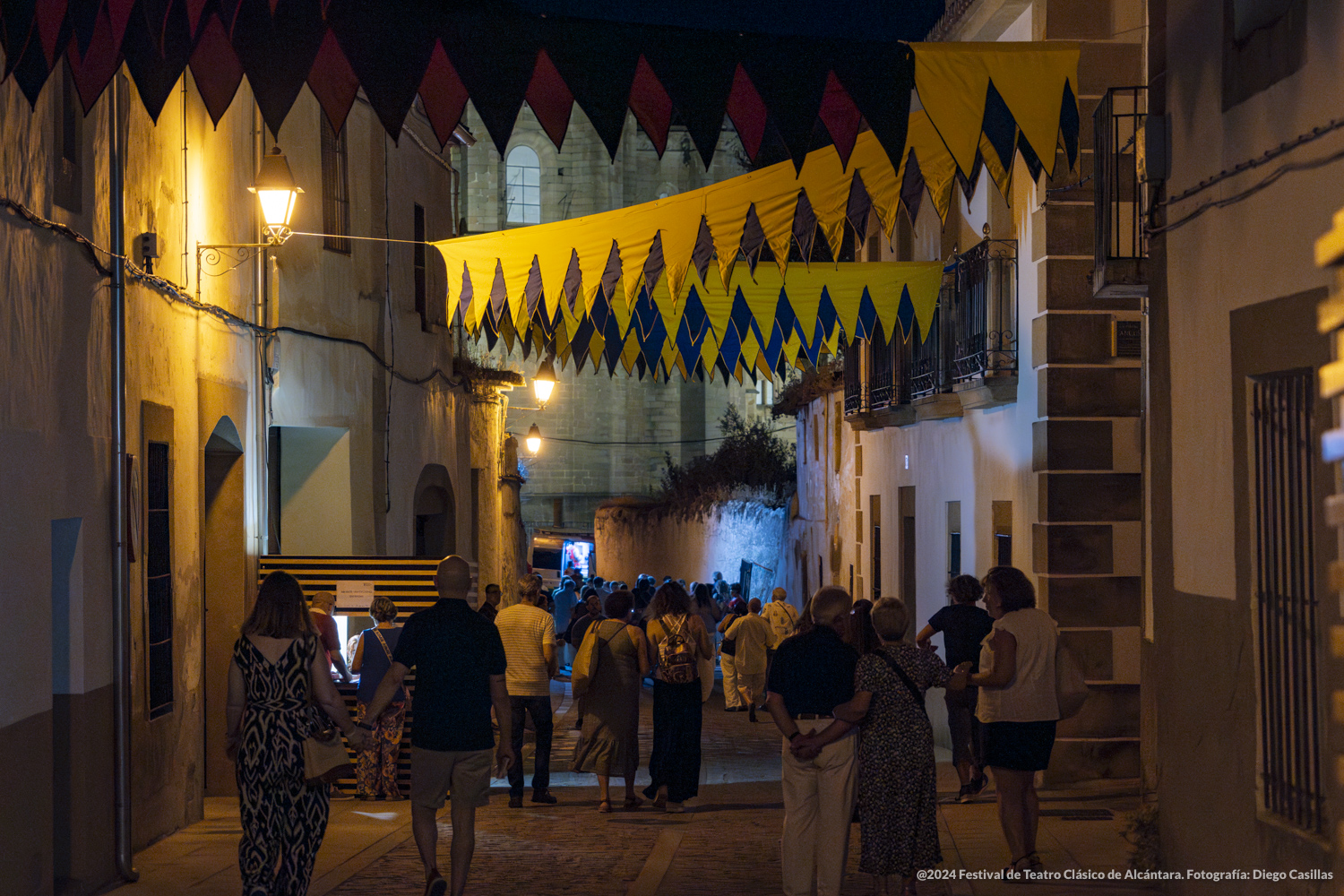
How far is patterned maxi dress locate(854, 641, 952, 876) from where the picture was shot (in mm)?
7297

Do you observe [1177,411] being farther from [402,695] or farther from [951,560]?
[951,560]

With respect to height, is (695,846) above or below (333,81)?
below

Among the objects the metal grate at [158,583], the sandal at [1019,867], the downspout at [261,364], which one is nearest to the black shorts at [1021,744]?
the sandal at [1019,867]

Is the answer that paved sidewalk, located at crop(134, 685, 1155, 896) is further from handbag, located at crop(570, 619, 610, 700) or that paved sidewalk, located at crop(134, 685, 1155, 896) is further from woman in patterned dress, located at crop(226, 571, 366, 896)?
woman in patterned dress, located at crop(226, 571, 366, 896)

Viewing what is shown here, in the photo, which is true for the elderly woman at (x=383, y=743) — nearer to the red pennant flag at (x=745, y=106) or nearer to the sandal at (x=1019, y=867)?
the sandal at (x=1019, y=867)

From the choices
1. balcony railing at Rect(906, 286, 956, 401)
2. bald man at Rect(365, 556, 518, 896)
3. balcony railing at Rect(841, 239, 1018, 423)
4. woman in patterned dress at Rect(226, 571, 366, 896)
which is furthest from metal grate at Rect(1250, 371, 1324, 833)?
balcony railing at Rect(906, 286, 956, 401)

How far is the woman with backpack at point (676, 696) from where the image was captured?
11094 mm

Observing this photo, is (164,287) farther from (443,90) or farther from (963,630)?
(963,630)

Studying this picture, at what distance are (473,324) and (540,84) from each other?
8762 millimetres

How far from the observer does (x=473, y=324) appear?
1552cm

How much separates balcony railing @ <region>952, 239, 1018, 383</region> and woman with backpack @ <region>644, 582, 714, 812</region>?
3.65 m

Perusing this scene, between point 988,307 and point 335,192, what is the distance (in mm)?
6278

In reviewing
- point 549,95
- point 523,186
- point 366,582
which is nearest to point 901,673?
point 549,95

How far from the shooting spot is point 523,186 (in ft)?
149
